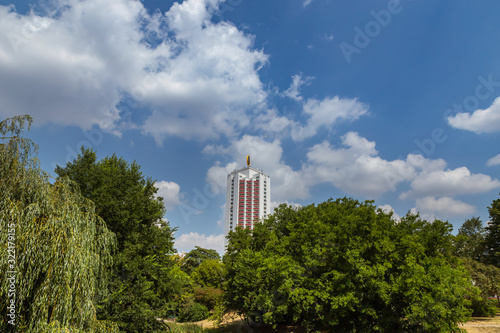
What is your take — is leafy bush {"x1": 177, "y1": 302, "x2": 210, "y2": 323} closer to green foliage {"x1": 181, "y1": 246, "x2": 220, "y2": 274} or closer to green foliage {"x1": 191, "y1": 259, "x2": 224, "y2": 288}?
green foliage {"x1": 191, "y1": 259, "x2": 224, "y2": 288}

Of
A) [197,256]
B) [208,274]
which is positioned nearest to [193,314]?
[208,274]

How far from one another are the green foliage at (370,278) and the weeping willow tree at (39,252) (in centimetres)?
1409

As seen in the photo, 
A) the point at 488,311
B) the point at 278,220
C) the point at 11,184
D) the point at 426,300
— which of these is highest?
the point at 278,220

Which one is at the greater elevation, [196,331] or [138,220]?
[138,220]

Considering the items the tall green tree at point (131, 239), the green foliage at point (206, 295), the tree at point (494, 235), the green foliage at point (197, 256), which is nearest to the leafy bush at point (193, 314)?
the green foliage at point (206, 295)

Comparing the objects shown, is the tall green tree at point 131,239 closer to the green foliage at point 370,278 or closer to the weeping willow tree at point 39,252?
the green foliage at point 370,278

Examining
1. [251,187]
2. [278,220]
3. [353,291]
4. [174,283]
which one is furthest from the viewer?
[251,187]

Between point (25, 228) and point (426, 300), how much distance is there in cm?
1818

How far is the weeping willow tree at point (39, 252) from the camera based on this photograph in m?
7.60

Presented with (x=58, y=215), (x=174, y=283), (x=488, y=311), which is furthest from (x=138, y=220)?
(x=488, y=311)

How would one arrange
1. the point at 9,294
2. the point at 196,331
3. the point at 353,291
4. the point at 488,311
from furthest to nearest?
1. the point at 196,331
2. the point at 488,311
3. the point at 353,291
4. the point at 9,294

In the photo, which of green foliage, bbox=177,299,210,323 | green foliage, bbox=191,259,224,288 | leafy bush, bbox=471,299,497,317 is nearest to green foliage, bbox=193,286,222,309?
green foliage, bbox=177,299,210,323

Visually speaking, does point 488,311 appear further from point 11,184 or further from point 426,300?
point 11,184

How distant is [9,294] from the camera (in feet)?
24.4
